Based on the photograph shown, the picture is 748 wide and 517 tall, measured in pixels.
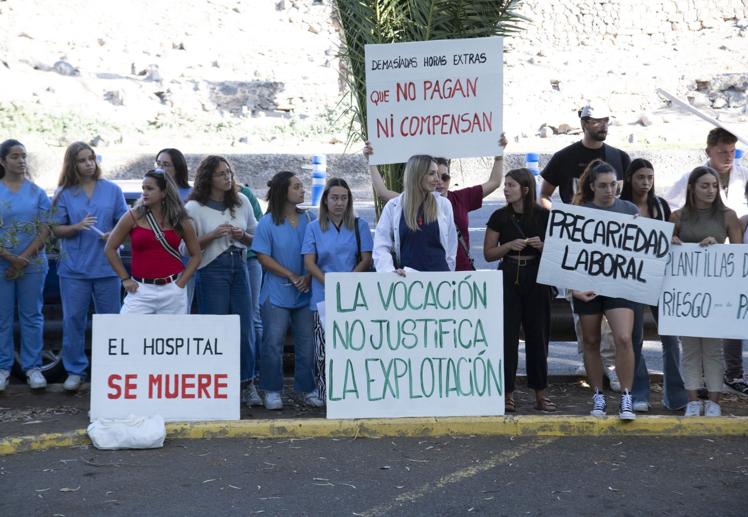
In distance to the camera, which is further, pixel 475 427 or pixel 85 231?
pixel 85 231

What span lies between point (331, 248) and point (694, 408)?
2.59 meters

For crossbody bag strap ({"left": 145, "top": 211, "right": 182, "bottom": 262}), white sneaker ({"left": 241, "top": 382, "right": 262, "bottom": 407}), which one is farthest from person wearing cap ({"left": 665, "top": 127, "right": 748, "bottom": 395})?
crossbody bag strap ({"left": 145, "top": 211, "right": 182, "bottom": 262})

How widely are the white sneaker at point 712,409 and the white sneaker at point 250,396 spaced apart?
3005mm

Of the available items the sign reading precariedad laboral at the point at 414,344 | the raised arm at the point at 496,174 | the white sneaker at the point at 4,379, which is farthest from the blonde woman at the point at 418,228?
the white sneaker at the point at 4,379

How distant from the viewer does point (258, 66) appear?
135 ft

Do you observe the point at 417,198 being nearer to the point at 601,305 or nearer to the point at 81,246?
the point at 601,305

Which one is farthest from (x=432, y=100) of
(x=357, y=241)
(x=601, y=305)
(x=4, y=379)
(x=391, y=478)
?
(x=4, y=379)

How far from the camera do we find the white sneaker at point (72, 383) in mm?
8234

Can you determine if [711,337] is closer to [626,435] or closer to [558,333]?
[626,435]

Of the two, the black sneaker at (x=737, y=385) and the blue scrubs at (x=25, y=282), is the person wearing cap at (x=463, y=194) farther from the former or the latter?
the blue scrubs at (x=25, y=282)

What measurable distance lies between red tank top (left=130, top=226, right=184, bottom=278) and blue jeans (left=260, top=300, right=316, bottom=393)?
77 centimetres

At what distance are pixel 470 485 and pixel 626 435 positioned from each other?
1461 mm

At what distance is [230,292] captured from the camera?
8.11m

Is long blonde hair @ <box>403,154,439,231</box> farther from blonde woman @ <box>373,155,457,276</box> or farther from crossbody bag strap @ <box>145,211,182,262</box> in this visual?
crossbody bag strap @ <box>145,211,182,262</box>
